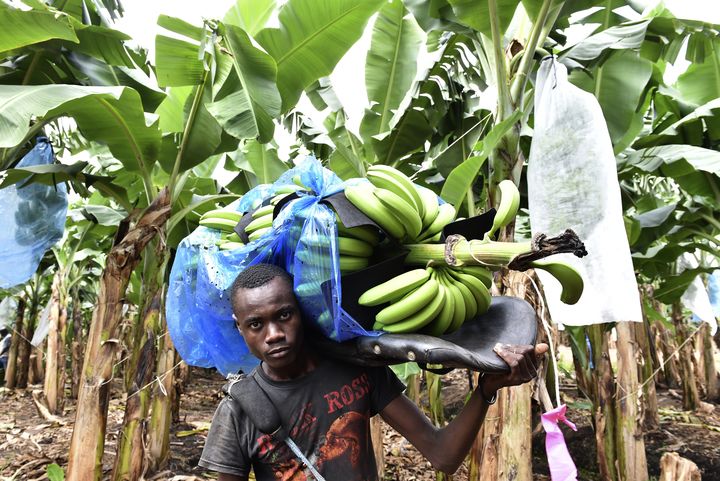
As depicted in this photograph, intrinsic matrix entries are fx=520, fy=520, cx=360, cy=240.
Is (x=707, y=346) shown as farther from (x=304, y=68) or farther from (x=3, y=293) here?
(x=3, y=293)

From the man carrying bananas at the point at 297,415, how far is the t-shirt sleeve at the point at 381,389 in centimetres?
2

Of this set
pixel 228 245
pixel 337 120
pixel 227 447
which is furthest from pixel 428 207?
pixel 337 120

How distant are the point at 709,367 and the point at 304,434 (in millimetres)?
8160

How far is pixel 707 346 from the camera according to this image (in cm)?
731

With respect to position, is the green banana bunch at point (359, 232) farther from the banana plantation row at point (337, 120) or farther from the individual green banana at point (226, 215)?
the individual green banana at point (226, 215)

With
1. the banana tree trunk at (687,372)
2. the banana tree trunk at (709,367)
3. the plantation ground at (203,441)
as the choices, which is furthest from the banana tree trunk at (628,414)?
the banana tree trunk at (709,367)

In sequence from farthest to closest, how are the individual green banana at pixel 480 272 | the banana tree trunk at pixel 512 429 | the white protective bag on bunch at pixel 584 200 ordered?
the banana tree trunk at pixel 512 429 → the white protective bag on bunch at pixel 584 200 → the individual green banana at pixel 480 272

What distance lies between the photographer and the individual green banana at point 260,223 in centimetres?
137

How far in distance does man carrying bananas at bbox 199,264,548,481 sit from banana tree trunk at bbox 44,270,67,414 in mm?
6633

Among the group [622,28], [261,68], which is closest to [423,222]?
[261,68]

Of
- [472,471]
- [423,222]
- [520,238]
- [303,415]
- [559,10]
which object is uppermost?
[559,10]

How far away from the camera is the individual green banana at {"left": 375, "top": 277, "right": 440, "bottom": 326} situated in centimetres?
116

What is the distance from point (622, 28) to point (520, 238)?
75.3 inches

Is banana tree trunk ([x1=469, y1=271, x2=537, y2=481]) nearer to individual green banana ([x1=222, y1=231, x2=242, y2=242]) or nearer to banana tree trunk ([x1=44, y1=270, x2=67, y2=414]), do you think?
individual green banana ([x1=222, y1=231, x2=242, y2=242])
